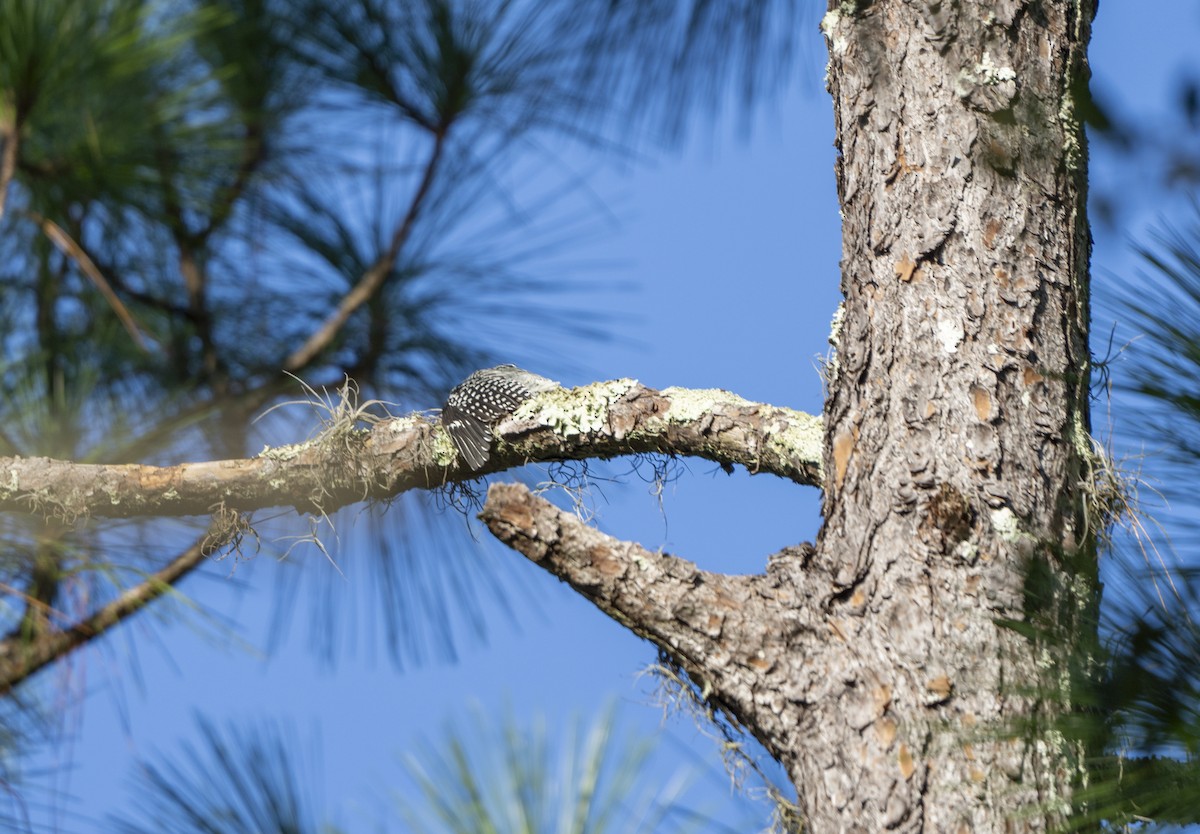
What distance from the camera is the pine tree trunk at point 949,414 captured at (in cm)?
95

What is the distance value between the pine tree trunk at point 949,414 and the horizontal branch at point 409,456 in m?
0.16

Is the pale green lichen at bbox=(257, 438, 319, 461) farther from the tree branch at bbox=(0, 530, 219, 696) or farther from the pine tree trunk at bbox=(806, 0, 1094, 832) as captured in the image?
the pine tree trunk at bbox=(806, 0, 1094, 832)

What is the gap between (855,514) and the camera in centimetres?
105

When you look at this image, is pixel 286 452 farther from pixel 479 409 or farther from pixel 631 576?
pixel 631 576

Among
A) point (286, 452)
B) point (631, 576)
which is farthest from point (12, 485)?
point (631, 576)

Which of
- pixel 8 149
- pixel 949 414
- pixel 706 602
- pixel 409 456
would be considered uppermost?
pixel 8 149

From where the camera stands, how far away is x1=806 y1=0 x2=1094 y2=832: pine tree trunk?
0.95m

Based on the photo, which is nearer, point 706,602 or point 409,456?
point 706,602

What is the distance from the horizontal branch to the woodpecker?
2cm

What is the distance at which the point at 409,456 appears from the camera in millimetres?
1394

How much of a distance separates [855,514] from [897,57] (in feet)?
1.53

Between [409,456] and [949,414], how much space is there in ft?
2.17

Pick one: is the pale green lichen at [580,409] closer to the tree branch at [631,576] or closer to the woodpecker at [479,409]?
the woodpecker at [479,409]

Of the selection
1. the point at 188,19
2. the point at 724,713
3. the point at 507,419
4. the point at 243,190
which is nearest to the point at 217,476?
the point at 507,419
